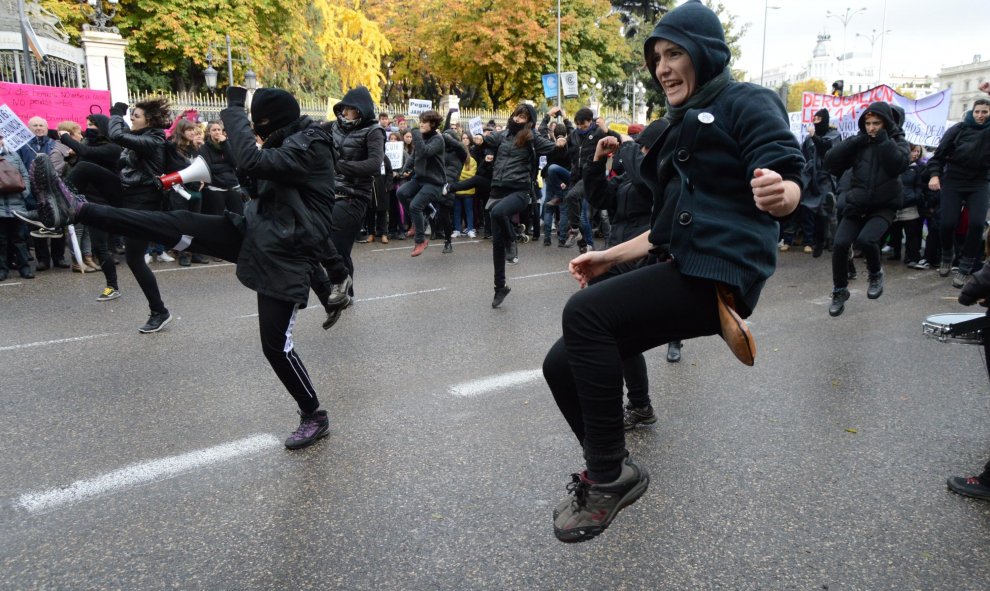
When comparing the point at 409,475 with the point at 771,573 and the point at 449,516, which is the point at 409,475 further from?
the point at 771,573

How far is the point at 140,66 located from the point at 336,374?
2896cm

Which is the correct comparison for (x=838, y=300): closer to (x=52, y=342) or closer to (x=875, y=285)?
(x=875, y=285)

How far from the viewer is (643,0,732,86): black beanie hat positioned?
7.72 feet

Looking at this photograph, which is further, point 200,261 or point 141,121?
point 200,261

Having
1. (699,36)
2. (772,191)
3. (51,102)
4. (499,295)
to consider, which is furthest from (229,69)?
(772,191)

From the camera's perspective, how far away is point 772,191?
208 cm

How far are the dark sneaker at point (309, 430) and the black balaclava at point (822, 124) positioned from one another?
29.9 feet

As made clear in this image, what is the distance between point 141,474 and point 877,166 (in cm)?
643

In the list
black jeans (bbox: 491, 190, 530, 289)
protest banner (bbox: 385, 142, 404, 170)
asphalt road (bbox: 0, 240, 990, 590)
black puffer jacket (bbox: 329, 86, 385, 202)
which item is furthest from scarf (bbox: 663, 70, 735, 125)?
protest banner (bbox: 385, 142, 404, 170)

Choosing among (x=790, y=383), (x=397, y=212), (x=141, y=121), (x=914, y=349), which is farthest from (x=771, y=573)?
(x=397, y=212)

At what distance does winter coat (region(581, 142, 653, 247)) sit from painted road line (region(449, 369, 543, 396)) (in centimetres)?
109

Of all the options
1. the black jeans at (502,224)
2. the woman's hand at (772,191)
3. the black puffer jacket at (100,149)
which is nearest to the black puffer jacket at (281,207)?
the woman's hand at (772,191)

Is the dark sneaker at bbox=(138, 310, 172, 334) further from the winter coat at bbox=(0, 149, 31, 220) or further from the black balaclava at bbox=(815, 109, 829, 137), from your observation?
the black balaclava at bbox=(815, 109, 829, 137)

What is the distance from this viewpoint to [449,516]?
3.17 m
